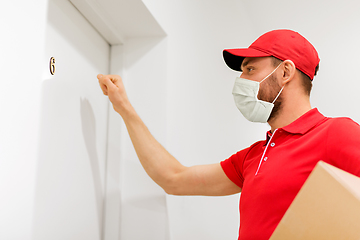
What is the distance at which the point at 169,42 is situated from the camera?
1477 mm

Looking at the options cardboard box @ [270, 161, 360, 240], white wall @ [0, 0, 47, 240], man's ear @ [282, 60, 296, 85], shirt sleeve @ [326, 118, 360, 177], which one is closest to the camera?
cardboard box @ [270, 161, 360, 240]

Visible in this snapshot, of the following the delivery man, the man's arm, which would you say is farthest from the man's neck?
the man's arm

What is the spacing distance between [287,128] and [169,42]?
2.10 ft

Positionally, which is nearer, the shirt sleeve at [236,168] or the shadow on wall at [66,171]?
the shadow on wall at [66,171]

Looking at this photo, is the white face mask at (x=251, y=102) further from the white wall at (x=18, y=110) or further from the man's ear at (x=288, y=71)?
the white wall at (x=18, y=110)

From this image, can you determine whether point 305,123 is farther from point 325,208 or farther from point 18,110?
point 18,110

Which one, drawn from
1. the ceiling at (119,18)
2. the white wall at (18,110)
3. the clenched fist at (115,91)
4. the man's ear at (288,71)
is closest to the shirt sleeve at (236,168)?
the man's ear at (288,71)

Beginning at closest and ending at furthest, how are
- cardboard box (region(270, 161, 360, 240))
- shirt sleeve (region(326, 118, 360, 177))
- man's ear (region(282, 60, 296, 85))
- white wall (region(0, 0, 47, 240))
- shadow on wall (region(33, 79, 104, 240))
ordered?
cardboard box (region(270, 161, 360, 240)), white wall (region(0, 0, 47, 240)), shirt sleeve (region(326, 118, 360, 177)), shadow on wall (region(33, 79, 104, 240)), man's ear (region(282, 60, 296, 85))

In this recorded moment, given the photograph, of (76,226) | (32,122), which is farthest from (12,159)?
(76,226)

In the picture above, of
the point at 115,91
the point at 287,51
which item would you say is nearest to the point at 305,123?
the point at 287,51

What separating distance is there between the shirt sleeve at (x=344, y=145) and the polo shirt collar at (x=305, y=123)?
90 millimetres

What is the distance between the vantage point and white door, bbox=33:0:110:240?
999mm

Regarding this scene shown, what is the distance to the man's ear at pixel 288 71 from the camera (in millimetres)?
1148

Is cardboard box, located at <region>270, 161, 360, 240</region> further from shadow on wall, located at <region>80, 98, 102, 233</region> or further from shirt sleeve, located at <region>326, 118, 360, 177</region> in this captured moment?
shadow on wall, located at <region>80, 98, 102, 233</region>
